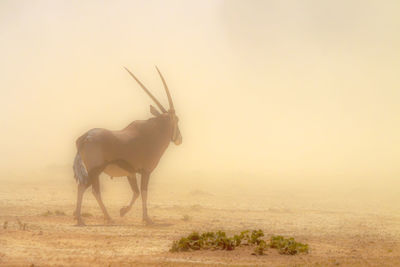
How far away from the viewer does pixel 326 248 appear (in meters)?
11.1

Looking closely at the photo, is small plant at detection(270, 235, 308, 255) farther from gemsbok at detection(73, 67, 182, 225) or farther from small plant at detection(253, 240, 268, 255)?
gemsbok at detection(73, 67, 182, 225)

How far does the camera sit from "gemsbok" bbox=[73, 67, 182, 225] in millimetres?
14102

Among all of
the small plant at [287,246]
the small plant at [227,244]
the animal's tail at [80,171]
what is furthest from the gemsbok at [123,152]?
the small plant at [287,246]

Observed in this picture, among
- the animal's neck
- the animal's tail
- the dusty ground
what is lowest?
the dusty ground

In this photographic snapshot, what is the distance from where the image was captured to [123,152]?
14742 mm

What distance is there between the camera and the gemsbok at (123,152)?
46.3 feet

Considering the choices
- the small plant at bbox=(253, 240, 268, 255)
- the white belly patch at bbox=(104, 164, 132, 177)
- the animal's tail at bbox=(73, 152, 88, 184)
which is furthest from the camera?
the white belly patch at bbox=(104, 164, 132, 177)

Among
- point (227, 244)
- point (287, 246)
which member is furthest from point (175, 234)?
point (287, 246)

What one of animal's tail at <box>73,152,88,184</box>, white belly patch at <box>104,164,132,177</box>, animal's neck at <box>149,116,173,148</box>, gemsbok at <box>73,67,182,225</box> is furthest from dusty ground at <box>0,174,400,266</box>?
animal's neck at <box>149,116,173,148</box>

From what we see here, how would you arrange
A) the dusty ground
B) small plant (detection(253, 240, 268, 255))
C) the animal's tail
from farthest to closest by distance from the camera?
1. the animal's tail
2. small plant (detection(253, 240, 268, 255))
3. the dusty ground

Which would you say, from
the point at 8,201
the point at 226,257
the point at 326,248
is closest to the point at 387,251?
the point at 326,248

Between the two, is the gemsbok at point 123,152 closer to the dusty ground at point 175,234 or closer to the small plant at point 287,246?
the dusty ground at point 175,234

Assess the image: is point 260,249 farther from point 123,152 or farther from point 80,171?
point 80,171

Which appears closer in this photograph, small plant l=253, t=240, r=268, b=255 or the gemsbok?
small plant l=253, t=240, r=268, b=255
